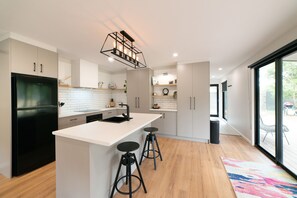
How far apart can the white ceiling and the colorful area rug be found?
8.14ft

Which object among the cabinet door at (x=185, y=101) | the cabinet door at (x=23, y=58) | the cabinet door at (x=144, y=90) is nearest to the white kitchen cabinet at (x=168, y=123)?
the cabinet door at (x=185, y=101)

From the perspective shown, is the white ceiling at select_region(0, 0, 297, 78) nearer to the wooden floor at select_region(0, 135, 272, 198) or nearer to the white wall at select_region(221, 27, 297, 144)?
the white wall at select_region(221, 27, 297, 144)

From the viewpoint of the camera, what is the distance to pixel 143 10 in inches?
62.1

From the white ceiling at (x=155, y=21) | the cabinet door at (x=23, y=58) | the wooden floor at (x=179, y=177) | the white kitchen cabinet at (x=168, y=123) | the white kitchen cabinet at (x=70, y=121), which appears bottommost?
the wooden floor at (x=179, y=177)

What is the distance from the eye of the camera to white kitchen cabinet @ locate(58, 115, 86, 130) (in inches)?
112

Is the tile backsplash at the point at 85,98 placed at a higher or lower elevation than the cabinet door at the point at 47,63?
lower

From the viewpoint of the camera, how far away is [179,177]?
2.13m

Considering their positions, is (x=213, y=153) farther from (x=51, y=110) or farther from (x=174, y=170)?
(x=51, y=110)

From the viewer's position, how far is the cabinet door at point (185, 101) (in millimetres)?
3876

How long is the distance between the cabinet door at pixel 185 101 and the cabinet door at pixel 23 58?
3558 mm

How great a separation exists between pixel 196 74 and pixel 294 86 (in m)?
2.02

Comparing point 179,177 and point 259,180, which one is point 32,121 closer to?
point 179,177

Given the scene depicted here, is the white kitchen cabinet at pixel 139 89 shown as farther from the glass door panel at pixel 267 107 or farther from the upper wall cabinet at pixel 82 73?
the glass door panel at pixel 267 107

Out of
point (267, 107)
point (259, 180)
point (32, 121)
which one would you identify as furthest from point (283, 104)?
point (32, 121)
